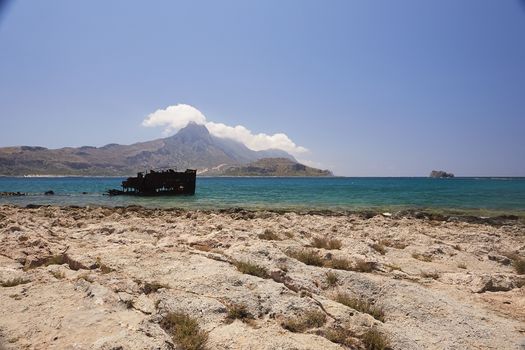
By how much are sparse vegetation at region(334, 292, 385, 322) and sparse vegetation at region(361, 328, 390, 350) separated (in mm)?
849

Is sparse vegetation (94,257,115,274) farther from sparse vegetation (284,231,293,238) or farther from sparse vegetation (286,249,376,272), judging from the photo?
sparse vegetation (284,231,293,238)

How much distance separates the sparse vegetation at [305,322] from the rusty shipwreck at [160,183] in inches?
1970

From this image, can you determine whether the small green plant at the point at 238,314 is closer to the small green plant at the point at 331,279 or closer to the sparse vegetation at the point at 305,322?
the sparse vegetation at the point at 305,322

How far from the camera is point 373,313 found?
5.93m

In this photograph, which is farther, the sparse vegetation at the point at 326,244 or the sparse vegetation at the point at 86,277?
the sparse vegetation at the point at 326,244

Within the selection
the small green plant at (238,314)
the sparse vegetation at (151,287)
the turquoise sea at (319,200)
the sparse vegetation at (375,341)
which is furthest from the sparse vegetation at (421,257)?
the turquoise sea at (319,200)

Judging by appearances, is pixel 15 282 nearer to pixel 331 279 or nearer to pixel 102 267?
pixel 102 267

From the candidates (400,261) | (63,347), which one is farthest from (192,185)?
(63,347)

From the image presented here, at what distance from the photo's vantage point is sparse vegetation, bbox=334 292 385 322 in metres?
5.89

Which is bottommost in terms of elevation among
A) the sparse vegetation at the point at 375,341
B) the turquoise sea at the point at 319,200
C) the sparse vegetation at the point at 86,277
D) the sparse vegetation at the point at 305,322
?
the turquoise sea at the point at 319,200

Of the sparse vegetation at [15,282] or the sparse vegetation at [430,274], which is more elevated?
the sparse vegetation at [15,282]

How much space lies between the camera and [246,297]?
239 inches

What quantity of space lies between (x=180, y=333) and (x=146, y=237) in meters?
7.06

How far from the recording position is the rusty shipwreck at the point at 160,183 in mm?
52781
